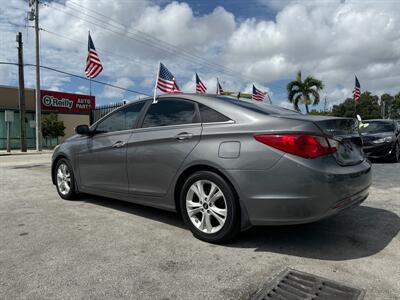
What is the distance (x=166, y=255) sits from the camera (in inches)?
136

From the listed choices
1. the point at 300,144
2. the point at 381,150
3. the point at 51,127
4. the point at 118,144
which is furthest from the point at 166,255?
the point at 51,127

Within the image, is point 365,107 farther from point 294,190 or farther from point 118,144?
point 294,190

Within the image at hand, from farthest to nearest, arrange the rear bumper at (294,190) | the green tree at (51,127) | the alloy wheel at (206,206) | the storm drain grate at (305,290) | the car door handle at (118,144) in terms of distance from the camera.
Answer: the green tree at (51,127)
the car door handle at (118,144)
the alloy wheel at (206,206)
the rear bumper at (294,190)
the storm drain grate at (305,290)

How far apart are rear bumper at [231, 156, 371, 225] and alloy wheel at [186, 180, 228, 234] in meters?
0.29

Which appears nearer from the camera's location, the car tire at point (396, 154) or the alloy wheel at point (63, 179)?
the alloy wheel at point (63, 179)

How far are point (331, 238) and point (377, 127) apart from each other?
30.6ft

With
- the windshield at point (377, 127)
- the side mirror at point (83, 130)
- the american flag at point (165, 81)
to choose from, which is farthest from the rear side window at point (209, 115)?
the windshield at point (377, 127)

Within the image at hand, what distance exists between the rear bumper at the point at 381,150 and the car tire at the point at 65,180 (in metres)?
8.79

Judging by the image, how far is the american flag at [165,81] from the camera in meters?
9.99

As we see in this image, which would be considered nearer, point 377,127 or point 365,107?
point 377,127

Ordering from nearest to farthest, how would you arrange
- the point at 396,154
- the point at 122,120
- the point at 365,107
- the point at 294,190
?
the point at 294,190 → the point at 122,120 → the point at 396,154 → the point at 365,107

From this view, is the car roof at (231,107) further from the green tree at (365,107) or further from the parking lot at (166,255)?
the green tree at (365,107)

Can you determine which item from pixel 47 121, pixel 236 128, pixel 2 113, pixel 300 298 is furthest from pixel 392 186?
pixel 2 113

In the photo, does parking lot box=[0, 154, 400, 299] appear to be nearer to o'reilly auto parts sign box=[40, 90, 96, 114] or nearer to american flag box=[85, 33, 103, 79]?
american flag box=[85, 33, 103, 79]
